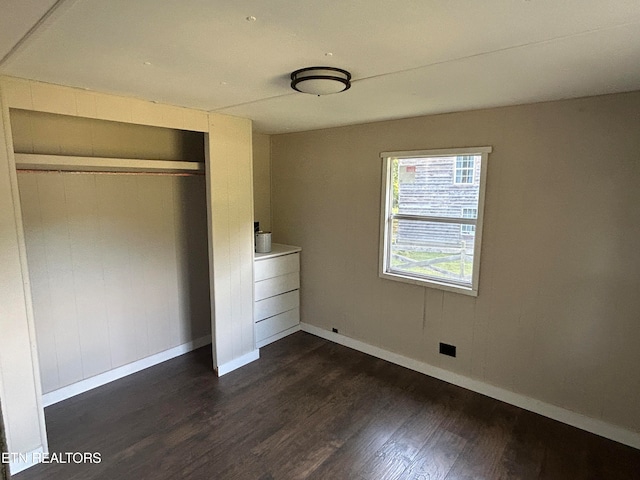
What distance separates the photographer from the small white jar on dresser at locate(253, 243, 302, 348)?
3871 millimetres

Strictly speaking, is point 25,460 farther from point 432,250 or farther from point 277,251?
point 432,250

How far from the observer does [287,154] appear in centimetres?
429

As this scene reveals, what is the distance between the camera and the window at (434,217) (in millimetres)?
3041

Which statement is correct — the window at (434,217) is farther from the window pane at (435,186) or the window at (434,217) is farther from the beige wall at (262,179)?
the beige wall at (262,179)

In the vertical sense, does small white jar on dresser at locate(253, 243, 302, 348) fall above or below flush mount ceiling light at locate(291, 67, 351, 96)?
below

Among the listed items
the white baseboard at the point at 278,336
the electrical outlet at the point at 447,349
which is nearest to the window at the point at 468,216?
the electrical outlet at the point at 447,349

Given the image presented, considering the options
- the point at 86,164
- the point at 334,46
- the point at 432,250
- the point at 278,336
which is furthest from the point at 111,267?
the point at 432,250

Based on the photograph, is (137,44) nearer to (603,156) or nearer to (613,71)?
(613,71)

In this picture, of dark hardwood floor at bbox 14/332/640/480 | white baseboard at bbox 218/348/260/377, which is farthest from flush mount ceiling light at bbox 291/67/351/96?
white baseboard at bbox 218/348/260/377

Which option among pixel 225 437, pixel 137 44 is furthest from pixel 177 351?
pixel 137 44

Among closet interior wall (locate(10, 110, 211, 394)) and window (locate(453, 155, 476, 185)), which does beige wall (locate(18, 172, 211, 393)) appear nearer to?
closet interior wall (locate(10, 110, 211, 394))

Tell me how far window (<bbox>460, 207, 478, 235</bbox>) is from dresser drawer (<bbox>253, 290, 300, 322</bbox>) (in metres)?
2.06

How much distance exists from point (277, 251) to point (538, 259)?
2.53 m

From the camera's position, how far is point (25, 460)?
229 centimetres
